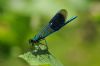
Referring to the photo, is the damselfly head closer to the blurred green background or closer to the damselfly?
the damselfly

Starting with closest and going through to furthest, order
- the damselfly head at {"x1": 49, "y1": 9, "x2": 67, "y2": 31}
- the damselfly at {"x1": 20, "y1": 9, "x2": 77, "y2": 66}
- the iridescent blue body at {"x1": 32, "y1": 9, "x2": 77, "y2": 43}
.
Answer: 1. the damselfly at {"x1": 20, "y1": 9, "x2": 77, "y2": 66}
2. the iridescent blue body at {"x1": 32, "y1": 9, "x2": 77, "y2": 43}
3. the damselfly head at {"x1": 49, "y1": 9, "x2": 67, "y2": 31}

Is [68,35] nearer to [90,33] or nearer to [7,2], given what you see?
[90,33]

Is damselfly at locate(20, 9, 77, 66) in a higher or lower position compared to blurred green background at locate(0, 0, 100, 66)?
lower

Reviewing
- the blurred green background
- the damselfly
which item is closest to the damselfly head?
the damselfly

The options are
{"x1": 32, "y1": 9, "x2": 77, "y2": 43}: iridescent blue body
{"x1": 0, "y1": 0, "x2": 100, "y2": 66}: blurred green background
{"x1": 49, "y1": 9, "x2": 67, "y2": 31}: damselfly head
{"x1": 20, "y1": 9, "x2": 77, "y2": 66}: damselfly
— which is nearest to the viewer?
{"x1": 20, "y1": 9, "x2": 77, "y2": 66}: damselfly

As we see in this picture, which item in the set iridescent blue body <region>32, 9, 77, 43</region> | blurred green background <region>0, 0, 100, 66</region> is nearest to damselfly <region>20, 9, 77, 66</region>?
iridescent blue body <region>32, 9, 77, 43</region>

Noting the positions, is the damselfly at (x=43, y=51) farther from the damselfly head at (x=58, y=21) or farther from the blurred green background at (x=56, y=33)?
the blurred green background at (x=56, y=33)

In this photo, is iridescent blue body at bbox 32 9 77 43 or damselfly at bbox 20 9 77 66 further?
iridescent blue body at bbox 32 9 77 43

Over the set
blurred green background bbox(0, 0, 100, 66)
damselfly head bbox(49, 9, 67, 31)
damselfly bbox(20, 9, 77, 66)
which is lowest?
damselfly bbox(20, 9, 77, 66)

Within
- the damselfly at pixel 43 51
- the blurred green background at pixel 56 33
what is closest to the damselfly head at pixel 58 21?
the damselfly at pixel 43 51
